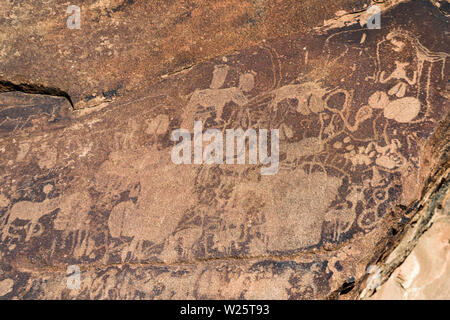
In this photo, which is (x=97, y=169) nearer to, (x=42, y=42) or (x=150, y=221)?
(x=150, y=221)

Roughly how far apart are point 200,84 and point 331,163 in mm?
875

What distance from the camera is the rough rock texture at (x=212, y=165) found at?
5.81ft

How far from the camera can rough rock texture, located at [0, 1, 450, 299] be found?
→ 1.77 meters

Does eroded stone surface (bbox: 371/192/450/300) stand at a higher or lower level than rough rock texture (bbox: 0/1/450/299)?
lower

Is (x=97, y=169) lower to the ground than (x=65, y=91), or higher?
lower

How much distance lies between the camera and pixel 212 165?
A: 196 cm

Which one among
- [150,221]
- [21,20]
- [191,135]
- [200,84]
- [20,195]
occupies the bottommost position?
[150,221]

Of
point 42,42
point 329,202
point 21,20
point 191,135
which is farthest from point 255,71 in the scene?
point 21,20

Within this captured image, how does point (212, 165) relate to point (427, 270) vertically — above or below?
above

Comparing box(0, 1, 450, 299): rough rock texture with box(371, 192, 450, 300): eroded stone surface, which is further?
box(371, 192, 450, 300): eroded stone surface

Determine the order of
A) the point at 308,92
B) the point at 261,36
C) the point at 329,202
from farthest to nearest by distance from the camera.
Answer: the point at 261,36 → the point at 308,92 → the point at 329,202

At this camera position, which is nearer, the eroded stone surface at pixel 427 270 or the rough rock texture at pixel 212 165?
the rough rock texture at pixel 212 165

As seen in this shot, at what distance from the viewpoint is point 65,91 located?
7.26ft

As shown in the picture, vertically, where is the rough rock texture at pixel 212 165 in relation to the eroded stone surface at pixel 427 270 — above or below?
above
